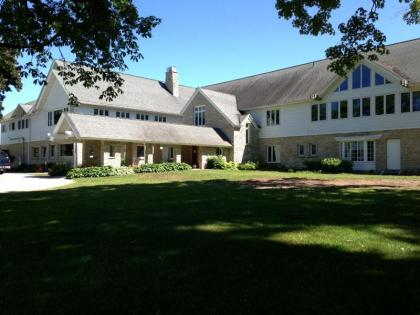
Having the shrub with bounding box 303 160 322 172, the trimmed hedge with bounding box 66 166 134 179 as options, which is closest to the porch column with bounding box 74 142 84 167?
the trimmed hedge with bounding box 66 166 134 179

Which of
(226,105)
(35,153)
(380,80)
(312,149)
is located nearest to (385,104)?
(380,80)

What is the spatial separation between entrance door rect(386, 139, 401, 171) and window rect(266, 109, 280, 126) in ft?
36.0

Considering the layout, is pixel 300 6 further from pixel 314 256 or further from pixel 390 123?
pixel 390 123

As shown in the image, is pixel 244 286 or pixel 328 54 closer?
pixel 244 286

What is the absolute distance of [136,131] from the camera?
34.1 meters

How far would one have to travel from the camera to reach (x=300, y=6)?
1504cm

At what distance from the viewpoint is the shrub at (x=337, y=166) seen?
104 ft

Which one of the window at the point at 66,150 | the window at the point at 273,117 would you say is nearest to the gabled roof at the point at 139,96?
the window at the point at 66,150

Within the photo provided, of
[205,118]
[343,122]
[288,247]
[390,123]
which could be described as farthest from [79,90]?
[288,247]

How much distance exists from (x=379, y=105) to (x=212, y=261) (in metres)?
29.2

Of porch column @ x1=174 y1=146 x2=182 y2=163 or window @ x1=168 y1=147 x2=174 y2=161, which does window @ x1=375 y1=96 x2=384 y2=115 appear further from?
window @ x1=168 y1=147 x2=174 y2=161

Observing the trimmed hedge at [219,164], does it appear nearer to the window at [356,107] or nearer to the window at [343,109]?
the window at [343,109]

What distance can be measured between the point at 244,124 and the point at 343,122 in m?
9.78

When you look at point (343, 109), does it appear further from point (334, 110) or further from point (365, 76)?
point (365, 76)
